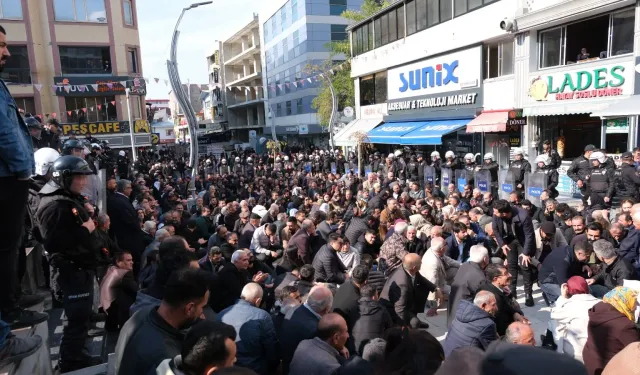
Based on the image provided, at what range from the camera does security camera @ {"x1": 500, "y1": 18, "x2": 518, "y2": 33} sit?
15261 mm

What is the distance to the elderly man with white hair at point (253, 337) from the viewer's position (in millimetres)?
3855

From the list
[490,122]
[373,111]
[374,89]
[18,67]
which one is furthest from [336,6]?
[490,122]

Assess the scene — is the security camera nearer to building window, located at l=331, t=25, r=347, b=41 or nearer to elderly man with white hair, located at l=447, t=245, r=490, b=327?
elderly man with white hair, located at l=447, t=245, r=490, b=327

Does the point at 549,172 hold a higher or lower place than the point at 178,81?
lower

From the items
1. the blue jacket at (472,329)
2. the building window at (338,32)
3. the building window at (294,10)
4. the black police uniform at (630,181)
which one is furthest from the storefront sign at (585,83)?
the building window at (294,10)

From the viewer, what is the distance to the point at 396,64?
912 inches

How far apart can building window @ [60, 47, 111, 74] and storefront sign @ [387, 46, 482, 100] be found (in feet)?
60.0

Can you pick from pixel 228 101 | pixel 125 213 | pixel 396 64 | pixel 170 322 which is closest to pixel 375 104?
pixel 396 64

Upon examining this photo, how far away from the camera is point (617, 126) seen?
12961 mm

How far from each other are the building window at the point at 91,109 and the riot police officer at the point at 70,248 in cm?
2709

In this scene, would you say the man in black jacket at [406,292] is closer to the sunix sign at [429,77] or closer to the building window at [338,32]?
the sunix sign at [429,77]

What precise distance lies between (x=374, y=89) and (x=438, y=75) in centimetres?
658

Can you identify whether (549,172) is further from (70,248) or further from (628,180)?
(70,248)

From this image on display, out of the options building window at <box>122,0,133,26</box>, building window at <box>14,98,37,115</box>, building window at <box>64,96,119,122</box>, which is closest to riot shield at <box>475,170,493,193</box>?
building window at <box>64,96,119,122</box>
